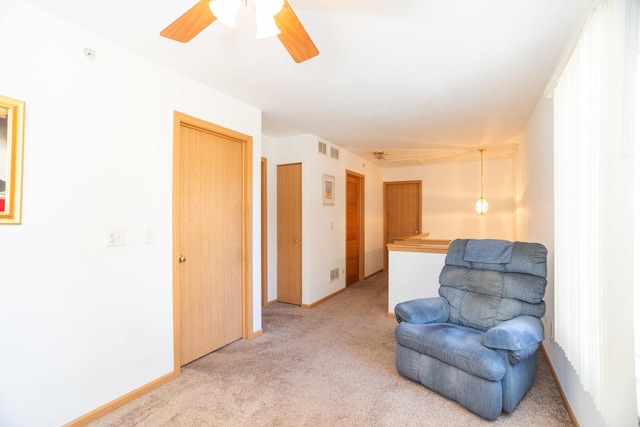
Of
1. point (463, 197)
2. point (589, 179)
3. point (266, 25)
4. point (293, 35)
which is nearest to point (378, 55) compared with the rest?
point (293, 35)

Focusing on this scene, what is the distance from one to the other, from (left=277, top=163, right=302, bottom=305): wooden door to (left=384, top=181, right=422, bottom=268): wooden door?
10.3 ft

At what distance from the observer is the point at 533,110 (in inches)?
124

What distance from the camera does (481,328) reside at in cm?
234

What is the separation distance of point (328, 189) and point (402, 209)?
280 cm

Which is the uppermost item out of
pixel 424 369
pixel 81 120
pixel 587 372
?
pixel 81 120

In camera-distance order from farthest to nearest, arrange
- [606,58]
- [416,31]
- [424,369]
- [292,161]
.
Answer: [292,161] < [424,369] < [416,31] < [606,58]

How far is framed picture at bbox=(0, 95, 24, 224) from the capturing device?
1561 millimetres

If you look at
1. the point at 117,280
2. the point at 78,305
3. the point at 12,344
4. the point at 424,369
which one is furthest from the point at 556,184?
the point at 12,344

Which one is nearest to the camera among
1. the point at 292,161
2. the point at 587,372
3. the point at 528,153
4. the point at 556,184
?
the point at 587,372

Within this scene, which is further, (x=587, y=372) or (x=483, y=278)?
(x=483, y=278)

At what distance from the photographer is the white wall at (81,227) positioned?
5.34 feet

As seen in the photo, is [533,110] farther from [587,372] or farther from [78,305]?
[78,305]

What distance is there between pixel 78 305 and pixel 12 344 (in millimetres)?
319

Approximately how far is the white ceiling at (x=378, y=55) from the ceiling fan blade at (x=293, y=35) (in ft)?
0.84
